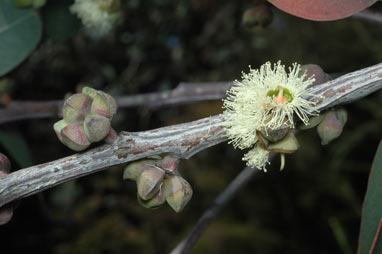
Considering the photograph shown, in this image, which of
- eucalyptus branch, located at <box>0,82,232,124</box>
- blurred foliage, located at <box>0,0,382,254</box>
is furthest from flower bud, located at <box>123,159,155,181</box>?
blurred foliage, located at <box>0,0,382,254</box>

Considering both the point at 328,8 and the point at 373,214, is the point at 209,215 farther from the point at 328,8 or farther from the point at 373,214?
the point at 328,8

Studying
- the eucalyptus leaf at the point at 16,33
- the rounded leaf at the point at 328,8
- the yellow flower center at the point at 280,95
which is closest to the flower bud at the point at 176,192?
the yellow flower center at the point at 280,95

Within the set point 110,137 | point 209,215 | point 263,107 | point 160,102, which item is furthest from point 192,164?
point 110,137

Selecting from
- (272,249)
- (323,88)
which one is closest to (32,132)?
(272,249)

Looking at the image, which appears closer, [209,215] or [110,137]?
[110,137]

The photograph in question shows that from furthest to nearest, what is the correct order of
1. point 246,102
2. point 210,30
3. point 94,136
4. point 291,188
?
point 291,188, point 210,30, point 246,102, point 94,136

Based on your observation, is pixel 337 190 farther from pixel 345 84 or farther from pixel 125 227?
pixel 345 84

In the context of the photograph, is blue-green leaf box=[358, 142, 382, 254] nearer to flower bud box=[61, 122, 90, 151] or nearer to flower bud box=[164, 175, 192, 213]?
flower bud box=[164, 175, 192, 213]
